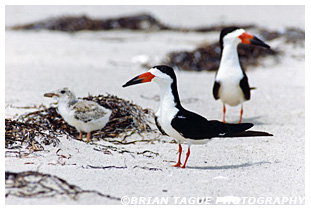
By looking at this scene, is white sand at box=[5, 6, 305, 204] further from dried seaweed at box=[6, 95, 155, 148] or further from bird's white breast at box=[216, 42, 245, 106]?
bird's white breast at box=[216, 42, 245, 106]

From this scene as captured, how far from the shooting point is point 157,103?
19.9 feet

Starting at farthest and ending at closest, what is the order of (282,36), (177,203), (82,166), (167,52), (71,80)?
(282,36) < (167,52) < (71,80) < (82,166) < (177,203)

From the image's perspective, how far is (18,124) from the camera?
162 inches

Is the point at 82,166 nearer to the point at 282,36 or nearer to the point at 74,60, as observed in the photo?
the point at 74,60

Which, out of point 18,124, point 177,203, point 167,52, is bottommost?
point 177,203

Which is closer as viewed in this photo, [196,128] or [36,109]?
[196,128]

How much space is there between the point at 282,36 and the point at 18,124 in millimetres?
7465

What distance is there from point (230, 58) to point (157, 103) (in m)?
1.09

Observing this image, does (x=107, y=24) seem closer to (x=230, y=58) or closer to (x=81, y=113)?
(x=230, y=58)

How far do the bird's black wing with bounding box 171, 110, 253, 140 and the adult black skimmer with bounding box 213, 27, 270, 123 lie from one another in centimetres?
166

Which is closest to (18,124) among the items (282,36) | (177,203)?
(177,203)

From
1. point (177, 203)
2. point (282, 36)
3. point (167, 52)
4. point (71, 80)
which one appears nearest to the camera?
point (177, 203)

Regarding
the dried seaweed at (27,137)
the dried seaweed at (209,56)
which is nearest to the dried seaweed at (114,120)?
the dried seaweed at (27,137)

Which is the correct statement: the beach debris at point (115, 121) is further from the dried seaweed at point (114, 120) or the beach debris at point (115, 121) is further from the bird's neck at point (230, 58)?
the bird's neck at point (230, 58)
